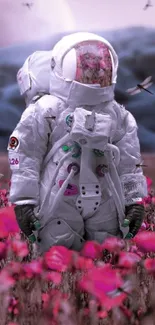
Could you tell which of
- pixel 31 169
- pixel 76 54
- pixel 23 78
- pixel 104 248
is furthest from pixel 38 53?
pixel 104 248

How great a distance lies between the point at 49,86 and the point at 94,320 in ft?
2.65

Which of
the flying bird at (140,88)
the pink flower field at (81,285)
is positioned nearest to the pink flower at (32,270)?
the pink flower field at (81,285)

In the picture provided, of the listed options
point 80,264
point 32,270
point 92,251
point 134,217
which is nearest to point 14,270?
point 32,270

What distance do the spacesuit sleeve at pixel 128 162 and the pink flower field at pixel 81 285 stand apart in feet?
0.35

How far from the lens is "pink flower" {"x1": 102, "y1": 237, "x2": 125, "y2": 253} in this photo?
124 centimetres

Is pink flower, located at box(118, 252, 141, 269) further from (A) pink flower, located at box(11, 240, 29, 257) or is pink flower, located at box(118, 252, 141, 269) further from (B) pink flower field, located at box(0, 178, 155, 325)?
(A) pink flower, located at box(11, 240, 29, 257)

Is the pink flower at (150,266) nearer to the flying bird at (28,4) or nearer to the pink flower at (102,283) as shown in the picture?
the pink flower at (102,283)

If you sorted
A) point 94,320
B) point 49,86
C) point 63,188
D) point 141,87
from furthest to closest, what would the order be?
1. point 141,87
2. point 49,86
3. point 63,188
4. point 94,320

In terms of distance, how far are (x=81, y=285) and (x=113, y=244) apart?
408 mm

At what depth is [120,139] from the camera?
1.32 m

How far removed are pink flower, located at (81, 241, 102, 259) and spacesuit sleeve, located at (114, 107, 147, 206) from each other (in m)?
0.15

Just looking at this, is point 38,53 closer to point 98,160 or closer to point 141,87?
point 98,160

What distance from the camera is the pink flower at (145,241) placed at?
4.21 feet

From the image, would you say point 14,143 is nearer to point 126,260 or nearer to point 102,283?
point 126,260
